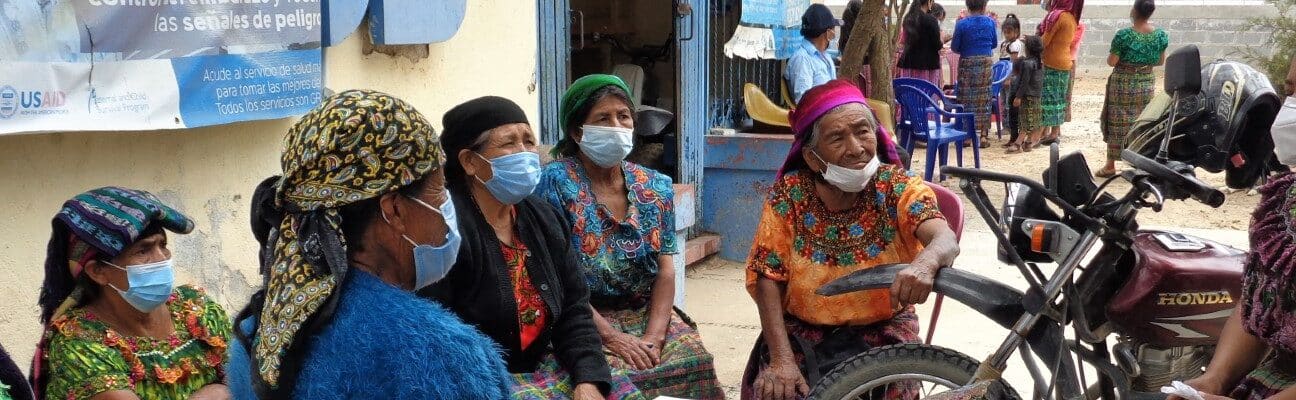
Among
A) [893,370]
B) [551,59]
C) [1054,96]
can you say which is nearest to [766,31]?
[551,59]

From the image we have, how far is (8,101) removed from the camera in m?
2.91

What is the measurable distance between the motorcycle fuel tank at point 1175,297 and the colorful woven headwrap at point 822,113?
734mm

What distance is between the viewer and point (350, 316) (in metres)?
1.80

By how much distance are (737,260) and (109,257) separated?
468 cm

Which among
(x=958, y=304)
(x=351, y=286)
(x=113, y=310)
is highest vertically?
(x=351, y=286)

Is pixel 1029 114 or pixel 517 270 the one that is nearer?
pixel 517 270

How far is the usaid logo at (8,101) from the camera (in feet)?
9.50

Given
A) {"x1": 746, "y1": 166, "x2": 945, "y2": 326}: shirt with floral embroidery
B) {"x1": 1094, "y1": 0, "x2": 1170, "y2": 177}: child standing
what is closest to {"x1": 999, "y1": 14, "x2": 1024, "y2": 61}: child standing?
{"x1": 1094, "y1": 0, "x2": 1170, "y2": 177}: child standing

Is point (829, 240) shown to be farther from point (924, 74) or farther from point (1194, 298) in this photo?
point (924, 74)

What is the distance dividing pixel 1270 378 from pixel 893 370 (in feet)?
2.86

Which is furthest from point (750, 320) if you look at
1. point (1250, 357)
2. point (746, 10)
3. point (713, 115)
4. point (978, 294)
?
point (1250, 357)

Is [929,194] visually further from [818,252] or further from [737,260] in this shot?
[737,260]

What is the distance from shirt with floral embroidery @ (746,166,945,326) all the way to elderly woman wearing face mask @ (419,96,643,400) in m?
0.61

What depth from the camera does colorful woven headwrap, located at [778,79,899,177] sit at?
315cm
